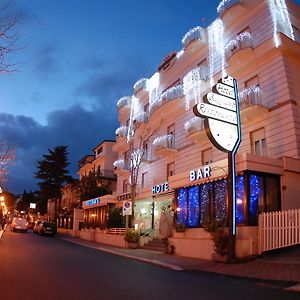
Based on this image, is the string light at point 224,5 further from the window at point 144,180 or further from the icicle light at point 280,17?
the window at point 144,180

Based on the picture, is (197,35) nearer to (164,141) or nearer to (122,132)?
(164,141)

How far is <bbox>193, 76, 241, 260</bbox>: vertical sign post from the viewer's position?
1714 cm

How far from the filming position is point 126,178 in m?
39.3

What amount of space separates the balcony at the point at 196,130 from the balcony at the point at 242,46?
454 cm

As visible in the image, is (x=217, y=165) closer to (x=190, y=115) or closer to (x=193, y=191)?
(x=193, y=191)

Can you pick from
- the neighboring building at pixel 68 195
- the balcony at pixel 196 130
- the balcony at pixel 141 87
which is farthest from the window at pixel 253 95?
the neighboring building at pixel 68 195

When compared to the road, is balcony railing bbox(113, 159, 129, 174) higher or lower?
higher

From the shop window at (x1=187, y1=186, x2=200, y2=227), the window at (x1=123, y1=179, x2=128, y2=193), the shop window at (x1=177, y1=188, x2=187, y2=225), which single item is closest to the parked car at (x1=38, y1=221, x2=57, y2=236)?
the window at (x1=123, y1=179, x2=128, y2=193)

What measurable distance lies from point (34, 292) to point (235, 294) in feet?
15.2

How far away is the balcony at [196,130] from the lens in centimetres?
2542

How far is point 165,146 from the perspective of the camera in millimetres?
29562

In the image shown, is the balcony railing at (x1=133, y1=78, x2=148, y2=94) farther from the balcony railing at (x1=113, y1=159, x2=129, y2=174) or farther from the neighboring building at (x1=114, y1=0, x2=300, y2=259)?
the balcony railing at (x1=113, y1=159, x2=129, y2=174)

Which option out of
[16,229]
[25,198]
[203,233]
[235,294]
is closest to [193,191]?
[203,233]

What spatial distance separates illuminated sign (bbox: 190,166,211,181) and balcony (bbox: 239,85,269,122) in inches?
155
